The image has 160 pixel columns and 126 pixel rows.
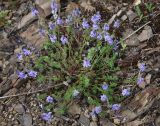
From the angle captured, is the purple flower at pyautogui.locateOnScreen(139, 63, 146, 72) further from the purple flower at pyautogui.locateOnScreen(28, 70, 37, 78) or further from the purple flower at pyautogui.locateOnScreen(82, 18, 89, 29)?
the purple flower at pyautogui.locateOnScreen(28, 70, 37, 78)

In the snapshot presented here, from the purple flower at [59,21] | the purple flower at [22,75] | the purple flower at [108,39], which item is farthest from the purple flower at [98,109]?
the purple flower at [59,21]

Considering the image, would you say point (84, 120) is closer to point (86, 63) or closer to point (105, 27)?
point (86, 63)

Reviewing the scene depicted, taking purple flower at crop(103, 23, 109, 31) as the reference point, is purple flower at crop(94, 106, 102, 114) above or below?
below

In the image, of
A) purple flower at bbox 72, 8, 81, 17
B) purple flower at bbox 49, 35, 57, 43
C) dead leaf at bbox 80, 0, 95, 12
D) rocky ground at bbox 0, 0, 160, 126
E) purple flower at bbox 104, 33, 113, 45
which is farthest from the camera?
dead leaf at bbox 80, 0, 95, 12

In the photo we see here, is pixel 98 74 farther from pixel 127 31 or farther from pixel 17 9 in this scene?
pixel 17 9

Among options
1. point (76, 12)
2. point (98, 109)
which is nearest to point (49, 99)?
point (98, 109)

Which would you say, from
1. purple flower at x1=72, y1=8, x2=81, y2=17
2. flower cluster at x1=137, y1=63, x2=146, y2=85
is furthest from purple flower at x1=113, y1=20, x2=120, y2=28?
flower cluster at x1=137, y1=63, x2=146, y2=85

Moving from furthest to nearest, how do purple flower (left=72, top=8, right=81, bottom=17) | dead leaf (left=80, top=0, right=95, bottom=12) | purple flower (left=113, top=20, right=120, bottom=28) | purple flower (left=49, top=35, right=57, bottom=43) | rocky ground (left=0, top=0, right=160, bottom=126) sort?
dead leaf (left=80, top=0, right=95, bottom=12)
purple flower (left=72, top=8, right=81, bottom=17)
purple flower (left=113, top=20, right=120, bottom=28)
purple flower (left=49, top=35, right=57, bottom=43)
rocky ground (left=0, top=0, right=160, bottom=126)

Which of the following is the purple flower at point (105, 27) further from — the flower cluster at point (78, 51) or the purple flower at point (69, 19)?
the purple flower at point (69, 19)

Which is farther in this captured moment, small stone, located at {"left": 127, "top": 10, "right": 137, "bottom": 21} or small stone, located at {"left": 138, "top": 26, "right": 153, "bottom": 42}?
small stone, located at {"left": 127, "top": 10, "right": 137, "bottom": 21}
